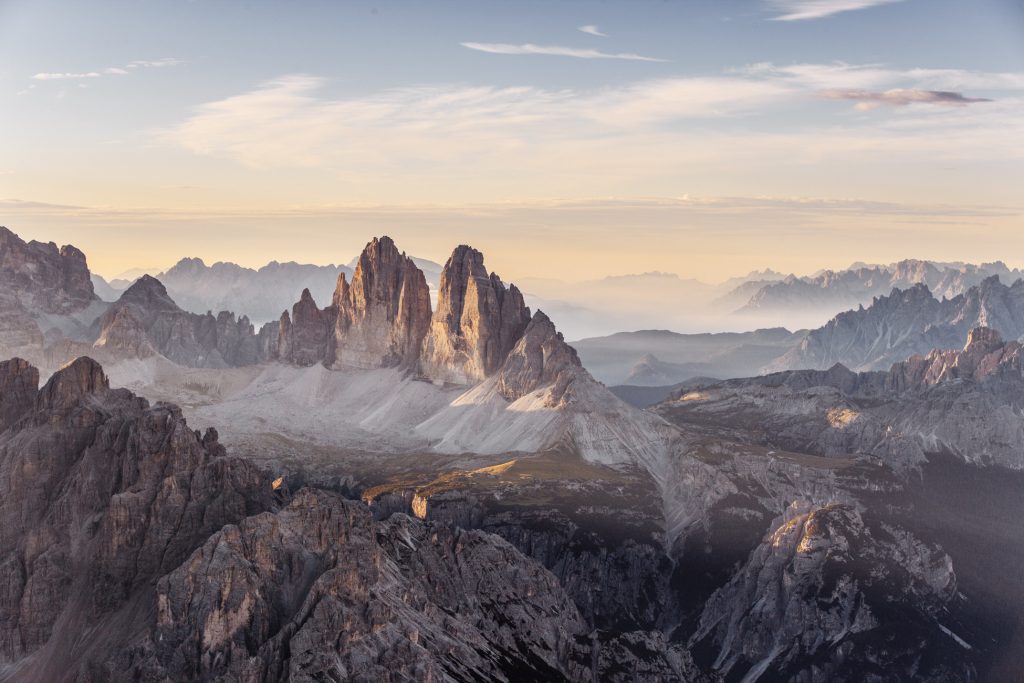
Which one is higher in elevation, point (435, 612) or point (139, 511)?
point (139, 511)

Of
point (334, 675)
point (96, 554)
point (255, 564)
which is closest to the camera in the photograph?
point (334, 675)

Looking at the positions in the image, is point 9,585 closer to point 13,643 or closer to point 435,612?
point 13,643

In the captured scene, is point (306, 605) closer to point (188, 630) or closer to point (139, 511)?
point (188, 630)

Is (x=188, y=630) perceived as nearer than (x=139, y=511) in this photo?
Yes

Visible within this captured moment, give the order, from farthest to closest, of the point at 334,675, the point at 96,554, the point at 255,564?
the point at 96,554
the point at 255,564
the point at 334,675

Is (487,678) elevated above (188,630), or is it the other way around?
(188,630)

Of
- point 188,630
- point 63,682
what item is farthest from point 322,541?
point 63,682

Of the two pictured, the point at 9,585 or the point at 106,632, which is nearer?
the point at 106,632

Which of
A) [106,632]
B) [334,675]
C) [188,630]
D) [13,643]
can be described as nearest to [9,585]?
[13,643]
